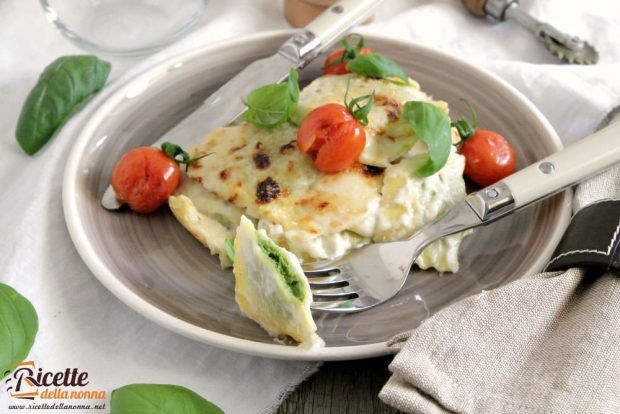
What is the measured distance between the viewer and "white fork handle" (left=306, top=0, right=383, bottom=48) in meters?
4.09

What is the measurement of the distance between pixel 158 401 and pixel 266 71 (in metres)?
1.93

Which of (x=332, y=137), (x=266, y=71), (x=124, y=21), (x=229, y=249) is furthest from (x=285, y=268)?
Answer: (x=124, y=21)

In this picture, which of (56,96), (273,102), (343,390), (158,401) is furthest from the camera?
(56,96)

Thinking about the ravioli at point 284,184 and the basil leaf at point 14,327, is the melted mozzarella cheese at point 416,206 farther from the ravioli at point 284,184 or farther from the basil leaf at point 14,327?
the basil leaf at point 14,327

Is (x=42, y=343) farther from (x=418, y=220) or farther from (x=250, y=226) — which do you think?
(x=418, y=220)

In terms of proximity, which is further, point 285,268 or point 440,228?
point 440,228

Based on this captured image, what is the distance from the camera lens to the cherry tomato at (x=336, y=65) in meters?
3.88

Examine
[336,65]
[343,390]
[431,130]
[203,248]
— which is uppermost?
[431,130]

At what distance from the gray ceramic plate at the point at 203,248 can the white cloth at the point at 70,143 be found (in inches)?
6.4

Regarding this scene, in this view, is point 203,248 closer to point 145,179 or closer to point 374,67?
point 145,179

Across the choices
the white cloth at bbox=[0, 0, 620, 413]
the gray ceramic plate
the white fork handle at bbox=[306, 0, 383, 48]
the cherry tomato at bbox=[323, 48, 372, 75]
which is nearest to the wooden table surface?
the white cloth at bbox=[0, 0, 620, 413]

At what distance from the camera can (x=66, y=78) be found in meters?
4.06

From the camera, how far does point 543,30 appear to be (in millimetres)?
4719

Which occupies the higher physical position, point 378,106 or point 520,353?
point 378,106
